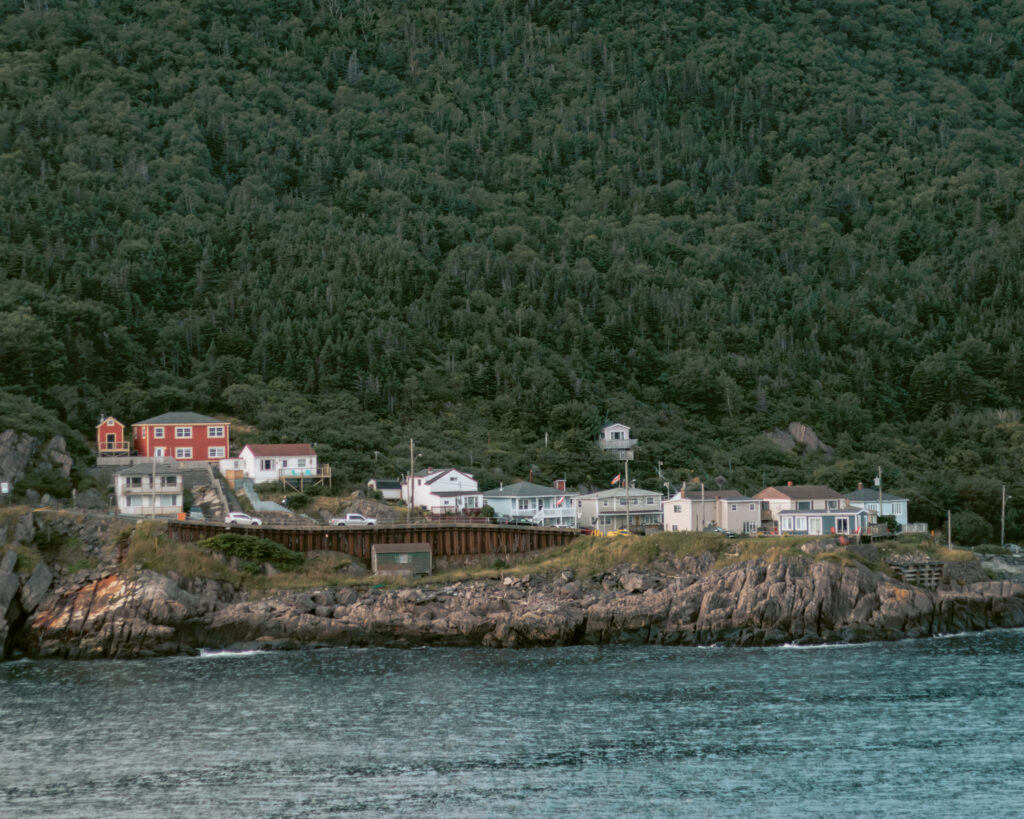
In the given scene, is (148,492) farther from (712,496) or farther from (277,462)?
(712,496)

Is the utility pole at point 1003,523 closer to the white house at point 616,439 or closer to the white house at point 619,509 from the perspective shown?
the white house at point 619,509

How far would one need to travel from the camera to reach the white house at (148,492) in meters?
97.6

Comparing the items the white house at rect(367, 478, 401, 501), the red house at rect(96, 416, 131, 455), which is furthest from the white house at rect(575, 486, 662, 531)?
the red house at rect(96, 416, 131, 455)

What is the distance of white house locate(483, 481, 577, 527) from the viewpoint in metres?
107

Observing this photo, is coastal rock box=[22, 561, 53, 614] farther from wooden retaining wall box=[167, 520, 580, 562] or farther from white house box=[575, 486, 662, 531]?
white house box=[575, 486, 662, 531]

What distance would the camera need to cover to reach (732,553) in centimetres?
8925

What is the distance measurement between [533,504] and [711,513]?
14170 mm

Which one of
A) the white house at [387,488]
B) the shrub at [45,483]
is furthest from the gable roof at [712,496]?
the shrub at [45,483]

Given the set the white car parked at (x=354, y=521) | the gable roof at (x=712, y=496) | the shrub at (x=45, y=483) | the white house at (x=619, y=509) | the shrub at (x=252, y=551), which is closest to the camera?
the shrub at (x=252, y=551)

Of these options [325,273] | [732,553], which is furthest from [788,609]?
[325,273]

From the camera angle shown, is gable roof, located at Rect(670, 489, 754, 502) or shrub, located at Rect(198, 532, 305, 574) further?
gable roof, located at Rect(670, 489, 754, 502)

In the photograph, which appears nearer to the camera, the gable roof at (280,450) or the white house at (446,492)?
the white house at (446,492)

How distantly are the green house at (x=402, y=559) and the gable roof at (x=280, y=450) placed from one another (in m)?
21.4

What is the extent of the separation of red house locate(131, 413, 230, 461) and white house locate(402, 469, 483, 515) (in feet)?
56.3
